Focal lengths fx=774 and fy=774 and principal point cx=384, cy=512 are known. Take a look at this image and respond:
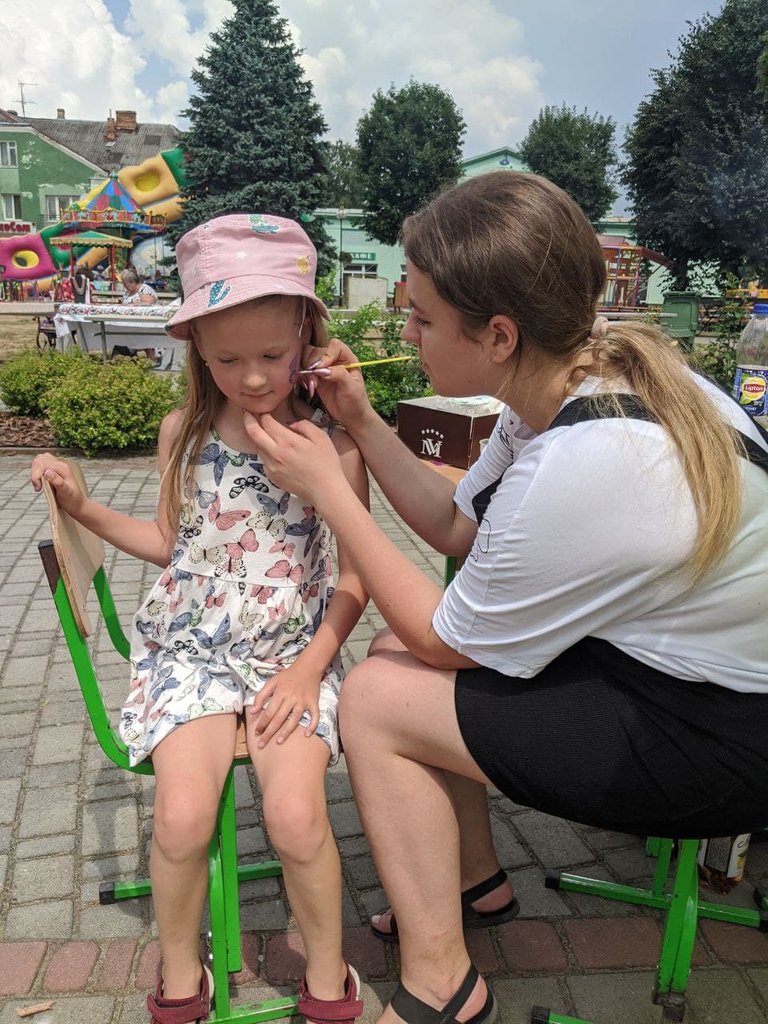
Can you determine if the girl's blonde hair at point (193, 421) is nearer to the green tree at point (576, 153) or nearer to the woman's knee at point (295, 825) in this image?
the woman's knee at point (295, 825)

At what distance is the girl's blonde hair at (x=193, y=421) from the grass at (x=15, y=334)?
456 inches

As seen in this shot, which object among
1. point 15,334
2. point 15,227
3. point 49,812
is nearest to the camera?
point 49,812

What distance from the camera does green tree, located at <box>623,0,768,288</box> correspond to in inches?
842

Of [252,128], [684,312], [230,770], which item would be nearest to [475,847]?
[230,770]

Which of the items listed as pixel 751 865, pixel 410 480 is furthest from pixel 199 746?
pixel 751 865

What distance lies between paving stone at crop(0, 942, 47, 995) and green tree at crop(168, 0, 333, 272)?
2117 cm

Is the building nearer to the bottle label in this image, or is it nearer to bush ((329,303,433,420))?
bush ((329,303,433,420))

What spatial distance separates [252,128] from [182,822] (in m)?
22.9

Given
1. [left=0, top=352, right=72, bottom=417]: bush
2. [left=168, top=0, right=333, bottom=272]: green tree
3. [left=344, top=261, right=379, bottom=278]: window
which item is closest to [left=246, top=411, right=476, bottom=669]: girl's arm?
[left=0, top=352, right=72, bottom=417]: bush

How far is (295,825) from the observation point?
1.37 metres

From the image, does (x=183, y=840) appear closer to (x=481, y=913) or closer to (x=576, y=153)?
(x=481, y=913)

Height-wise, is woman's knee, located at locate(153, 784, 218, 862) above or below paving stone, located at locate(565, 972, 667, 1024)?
above

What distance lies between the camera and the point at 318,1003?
1428 mm

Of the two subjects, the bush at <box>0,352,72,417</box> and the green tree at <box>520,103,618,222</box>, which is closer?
the bush at <box>0,352,72,417</box>
